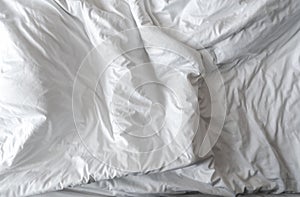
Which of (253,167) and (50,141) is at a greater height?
(50,141)

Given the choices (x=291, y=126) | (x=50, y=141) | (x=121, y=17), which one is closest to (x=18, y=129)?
(x=50, y=141)

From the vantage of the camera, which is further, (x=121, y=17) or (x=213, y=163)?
(x=121, y=17)

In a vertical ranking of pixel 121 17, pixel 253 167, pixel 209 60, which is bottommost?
pixel 253 167

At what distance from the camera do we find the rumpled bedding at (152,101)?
796mm

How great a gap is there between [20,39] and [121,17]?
31cm

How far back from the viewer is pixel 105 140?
826 millimetres

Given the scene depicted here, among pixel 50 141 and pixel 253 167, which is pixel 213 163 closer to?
pixel 253 167

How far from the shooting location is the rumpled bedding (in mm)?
796

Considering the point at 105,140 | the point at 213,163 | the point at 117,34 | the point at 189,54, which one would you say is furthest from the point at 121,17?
the point at 213,163

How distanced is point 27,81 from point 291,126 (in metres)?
0.76

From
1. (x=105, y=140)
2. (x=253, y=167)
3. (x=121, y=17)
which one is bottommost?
(x=253, y=167)

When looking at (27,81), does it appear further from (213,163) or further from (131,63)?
(213,163)

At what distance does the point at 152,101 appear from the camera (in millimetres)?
840

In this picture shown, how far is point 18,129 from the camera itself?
0.81 m
